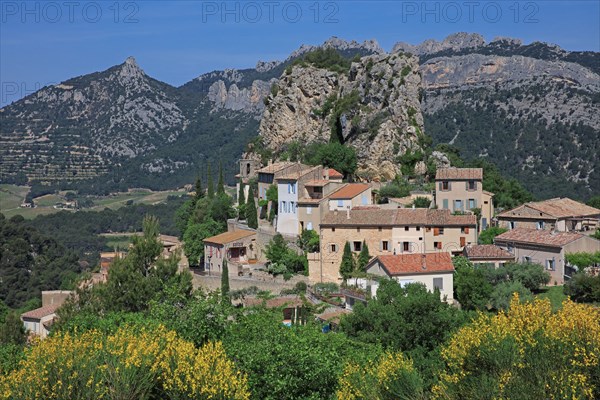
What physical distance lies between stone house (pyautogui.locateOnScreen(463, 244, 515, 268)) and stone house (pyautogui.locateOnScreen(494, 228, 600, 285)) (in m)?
0.80

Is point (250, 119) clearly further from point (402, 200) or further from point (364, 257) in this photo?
point (364, 257)

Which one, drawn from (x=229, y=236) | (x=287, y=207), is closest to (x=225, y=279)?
(x=229, y=236)

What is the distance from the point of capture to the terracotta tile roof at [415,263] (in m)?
40.7

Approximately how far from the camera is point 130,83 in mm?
164125

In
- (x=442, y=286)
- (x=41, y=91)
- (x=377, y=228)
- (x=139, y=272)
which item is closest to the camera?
(x=139, y=272)

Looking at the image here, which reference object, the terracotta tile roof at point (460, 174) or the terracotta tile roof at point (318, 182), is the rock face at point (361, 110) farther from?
the terracotta tile roof at point (460, 174)

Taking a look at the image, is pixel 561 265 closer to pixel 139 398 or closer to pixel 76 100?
pixel 139 398

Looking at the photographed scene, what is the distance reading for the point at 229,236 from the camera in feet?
172

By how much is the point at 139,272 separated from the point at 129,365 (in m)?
16.0

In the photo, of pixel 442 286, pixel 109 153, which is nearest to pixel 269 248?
pixel 442 286

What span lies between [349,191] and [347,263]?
603 centimetres

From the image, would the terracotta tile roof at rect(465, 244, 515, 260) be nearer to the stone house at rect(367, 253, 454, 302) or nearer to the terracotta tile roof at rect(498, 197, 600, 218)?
the stone house at rect(367, 253, 454, 302)

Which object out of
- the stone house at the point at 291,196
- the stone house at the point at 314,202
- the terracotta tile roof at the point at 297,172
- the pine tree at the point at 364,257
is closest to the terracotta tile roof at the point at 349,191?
the stone house at the point at 314,202

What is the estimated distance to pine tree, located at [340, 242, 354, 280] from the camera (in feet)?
147
